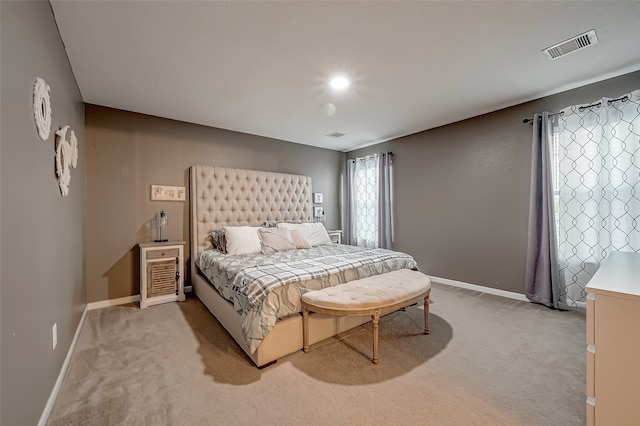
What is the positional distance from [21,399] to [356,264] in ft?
7.65

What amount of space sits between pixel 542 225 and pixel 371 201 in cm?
266

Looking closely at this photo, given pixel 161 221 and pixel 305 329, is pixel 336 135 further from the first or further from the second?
pixel 305 329

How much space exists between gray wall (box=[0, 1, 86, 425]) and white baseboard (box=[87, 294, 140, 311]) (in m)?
1.41

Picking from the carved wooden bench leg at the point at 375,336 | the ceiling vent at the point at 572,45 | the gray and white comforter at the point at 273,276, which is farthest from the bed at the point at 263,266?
the ceiling vent at the point at 572,45

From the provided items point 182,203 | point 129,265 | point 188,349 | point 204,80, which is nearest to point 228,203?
point 182,203

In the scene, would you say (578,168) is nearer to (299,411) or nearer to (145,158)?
(299,411)

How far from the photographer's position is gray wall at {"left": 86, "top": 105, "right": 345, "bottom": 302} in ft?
10.6

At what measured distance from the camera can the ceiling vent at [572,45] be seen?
2035 millimetres

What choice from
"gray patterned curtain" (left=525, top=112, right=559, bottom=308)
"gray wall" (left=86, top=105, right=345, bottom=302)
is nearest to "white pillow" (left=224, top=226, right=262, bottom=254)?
"gray wall" (left=86, top=105, right=345, bottom=302)

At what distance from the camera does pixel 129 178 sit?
3428 mm

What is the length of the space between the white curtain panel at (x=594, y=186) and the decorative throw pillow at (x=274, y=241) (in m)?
3.29

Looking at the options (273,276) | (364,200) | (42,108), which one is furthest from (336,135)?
(42,108)

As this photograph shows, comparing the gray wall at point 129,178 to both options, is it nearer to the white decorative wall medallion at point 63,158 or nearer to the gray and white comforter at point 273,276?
the gray and white comforter at point 273,276

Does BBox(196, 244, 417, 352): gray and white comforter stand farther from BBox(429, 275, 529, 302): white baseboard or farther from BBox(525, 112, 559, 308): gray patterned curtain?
BBox(525, 112, 559, 308): gray patterned curtain
